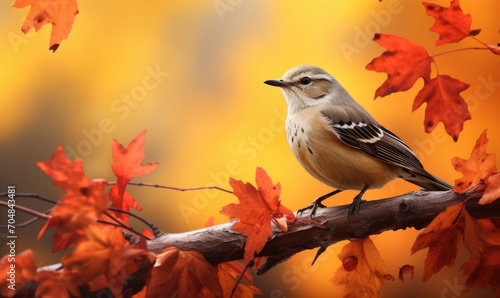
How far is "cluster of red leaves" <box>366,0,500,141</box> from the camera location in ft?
2.37

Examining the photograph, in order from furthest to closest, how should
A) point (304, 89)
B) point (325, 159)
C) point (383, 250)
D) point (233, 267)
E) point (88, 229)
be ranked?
point (383, 250) → point (304, 89) → point (325, 159) → point (233, 267) → point (88, 229)

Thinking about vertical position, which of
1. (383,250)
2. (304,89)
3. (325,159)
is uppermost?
(304,89)

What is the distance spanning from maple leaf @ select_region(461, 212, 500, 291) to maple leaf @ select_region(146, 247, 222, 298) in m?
0.30

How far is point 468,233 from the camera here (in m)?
0.73

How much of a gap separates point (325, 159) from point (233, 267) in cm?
31

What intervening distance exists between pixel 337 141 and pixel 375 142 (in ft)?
0.28

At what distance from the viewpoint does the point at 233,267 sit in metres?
0.81

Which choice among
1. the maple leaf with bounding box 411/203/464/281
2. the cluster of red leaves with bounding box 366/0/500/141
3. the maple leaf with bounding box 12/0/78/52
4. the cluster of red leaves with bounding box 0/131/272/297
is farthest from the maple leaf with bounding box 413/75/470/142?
the maple leaf with bounding box 12/0/78/52

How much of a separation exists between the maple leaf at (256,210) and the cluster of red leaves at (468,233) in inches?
6.8

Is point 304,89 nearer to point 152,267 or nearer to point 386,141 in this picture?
point 386,141

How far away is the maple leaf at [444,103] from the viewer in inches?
28.8

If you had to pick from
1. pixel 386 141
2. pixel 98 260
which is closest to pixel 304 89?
pixel 386 141

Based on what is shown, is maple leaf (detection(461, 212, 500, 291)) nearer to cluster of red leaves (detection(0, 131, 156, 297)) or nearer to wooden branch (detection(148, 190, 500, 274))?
wooden branch (detection(148, 190, 500, 274))

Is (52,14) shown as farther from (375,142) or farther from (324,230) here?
(375,142)
